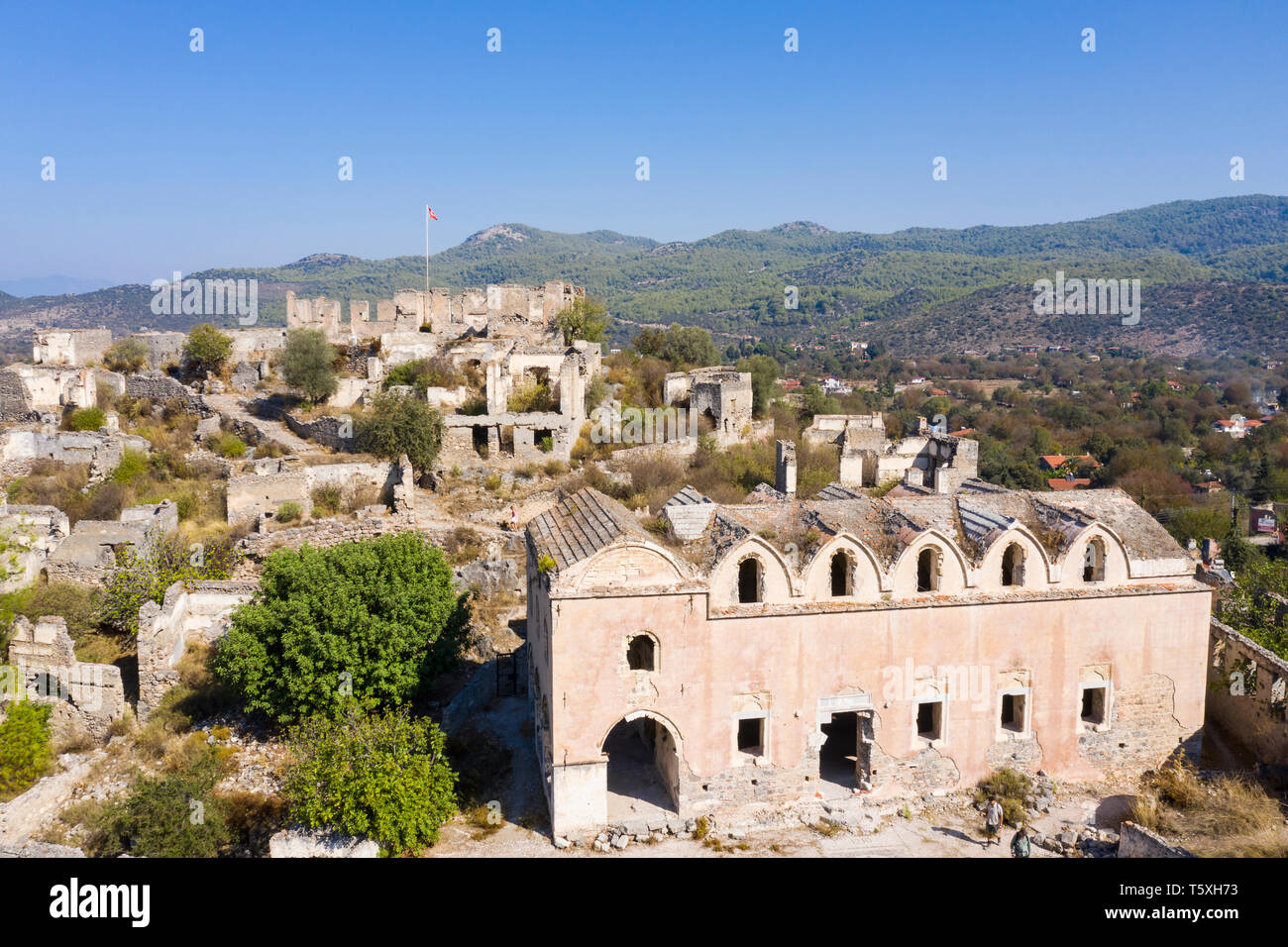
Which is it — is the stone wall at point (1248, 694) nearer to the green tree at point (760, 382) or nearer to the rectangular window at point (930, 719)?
the rectangular window at point (930, 719)

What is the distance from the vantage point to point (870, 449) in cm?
3322

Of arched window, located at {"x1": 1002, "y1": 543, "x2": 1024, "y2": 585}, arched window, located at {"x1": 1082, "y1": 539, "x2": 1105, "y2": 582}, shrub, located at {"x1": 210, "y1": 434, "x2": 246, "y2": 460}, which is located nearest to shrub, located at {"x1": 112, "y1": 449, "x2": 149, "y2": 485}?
shrub, located at {"x1": 210, "y1": 434, "x2": 246, "y2": 460}

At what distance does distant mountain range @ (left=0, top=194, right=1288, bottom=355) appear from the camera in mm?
96250

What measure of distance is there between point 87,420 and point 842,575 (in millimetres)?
28978

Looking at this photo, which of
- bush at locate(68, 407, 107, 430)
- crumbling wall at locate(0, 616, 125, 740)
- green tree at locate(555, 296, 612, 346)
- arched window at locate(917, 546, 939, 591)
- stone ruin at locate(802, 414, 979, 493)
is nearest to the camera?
arched window at locate(917, 546, 939, 591)

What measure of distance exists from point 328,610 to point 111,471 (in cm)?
1697

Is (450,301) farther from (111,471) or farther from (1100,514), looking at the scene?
(1100,514)

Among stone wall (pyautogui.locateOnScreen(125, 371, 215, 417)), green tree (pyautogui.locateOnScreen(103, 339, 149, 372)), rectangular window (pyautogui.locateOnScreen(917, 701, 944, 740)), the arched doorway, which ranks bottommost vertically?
the arched doorway

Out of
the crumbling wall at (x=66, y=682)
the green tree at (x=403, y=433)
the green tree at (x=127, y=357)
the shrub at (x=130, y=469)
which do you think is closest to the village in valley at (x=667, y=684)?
the crumbling wall at (x=66, y=682)

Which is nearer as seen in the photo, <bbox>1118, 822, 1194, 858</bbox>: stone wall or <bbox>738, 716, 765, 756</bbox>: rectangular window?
<bbox>1118, 822, 1194, 858</bbox>: stone wall

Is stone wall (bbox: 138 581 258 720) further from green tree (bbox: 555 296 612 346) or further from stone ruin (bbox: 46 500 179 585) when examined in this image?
green tree (bbox: 555 296 612 346)

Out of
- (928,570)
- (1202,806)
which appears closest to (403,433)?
(928,570)

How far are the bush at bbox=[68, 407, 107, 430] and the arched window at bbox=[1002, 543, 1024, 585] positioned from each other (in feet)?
101
